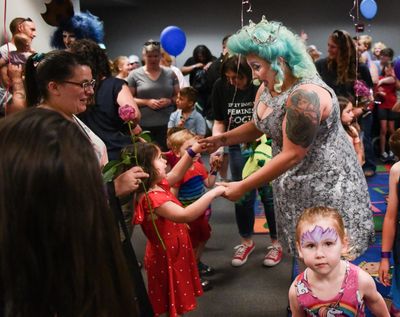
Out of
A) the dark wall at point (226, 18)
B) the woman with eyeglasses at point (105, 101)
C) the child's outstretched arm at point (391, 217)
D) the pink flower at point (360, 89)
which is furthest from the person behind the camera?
the dark wall at point (226, 18)

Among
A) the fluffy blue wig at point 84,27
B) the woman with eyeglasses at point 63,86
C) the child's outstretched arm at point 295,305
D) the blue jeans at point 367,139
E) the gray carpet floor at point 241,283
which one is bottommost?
the gray carpet floor at point 241,283

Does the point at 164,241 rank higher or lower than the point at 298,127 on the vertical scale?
lower

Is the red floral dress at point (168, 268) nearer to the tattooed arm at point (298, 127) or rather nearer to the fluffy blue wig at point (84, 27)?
the tattooed arm at point (298, 127)

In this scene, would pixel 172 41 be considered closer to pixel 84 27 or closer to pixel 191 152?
pixel 84 27

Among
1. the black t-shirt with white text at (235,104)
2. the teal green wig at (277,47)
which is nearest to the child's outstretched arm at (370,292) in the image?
the teal green wig at (277,47)

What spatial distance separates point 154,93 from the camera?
4258 mm

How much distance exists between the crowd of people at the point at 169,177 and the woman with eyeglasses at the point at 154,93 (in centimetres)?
1

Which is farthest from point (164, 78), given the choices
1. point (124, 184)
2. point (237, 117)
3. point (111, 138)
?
point (124, 184)

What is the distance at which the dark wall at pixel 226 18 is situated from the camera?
32.0 ft

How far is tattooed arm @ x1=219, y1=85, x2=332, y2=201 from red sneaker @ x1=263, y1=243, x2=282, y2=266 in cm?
161

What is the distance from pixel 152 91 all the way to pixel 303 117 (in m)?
2.71

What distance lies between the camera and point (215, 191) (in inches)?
76.7

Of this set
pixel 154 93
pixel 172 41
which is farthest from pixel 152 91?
pixel 172 41

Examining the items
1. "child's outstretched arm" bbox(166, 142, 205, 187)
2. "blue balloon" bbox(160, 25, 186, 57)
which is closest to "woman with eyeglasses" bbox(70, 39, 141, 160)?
"child's outstretched arm" bbox(166, 142, 205, 187)
